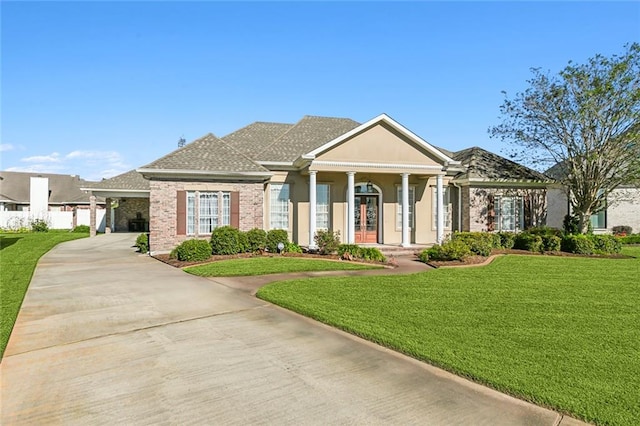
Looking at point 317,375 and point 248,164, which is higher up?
point 248,164

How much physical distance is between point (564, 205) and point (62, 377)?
26.9 meters

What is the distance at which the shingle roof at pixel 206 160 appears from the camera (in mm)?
16281

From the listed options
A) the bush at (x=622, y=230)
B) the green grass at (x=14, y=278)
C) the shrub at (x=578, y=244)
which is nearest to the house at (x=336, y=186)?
the shrub at (x=578, y=244)

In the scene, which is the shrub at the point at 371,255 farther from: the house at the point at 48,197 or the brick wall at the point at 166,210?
the house at the point at 48,197

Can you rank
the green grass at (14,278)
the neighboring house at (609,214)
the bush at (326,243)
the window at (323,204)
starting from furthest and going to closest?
the neighboring house at (609,214), the window at (323,204), the bush at (326,243), the green grass at (14,278)

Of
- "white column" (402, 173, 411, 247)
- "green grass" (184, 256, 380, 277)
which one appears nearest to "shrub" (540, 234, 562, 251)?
"white column" (402, 173, 411, 247)

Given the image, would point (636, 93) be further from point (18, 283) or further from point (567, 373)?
point (18, 283)

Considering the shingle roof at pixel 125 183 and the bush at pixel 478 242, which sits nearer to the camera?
the bush at pixel 478 242

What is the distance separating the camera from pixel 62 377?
438 cm

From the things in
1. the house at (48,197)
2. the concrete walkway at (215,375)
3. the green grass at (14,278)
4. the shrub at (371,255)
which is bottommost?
the concrete walkway at (215,375)

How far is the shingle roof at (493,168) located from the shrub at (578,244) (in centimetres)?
465

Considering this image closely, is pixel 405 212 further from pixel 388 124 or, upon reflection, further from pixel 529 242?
pixel 529 242

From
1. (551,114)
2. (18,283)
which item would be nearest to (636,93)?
(551,114)

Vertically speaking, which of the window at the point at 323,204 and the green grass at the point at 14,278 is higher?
the window at the point at 323,204
